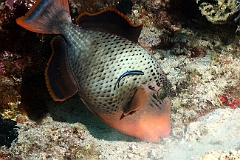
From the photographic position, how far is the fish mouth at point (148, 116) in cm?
268

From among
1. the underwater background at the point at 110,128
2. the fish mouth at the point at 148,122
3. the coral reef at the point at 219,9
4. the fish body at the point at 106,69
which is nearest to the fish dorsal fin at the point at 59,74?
the fish body at the point at 106,69

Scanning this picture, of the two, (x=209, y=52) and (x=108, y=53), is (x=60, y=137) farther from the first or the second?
(x=209, y=52)

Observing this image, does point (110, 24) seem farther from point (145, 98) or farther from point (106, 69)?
point (145, 98)

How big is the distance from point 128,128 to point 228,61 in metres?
1.66

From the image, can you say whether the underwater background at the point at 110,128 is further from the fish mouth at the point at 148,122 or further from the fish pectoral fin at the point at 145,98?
the fish pectoral fin at the point at 145,98

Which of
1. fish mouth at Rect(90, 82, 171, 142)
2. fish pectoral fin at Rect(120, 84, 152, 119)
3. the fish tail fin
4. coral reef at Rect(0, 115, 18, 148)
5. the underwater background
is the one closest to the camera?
fish pectoral fin at Rect(120, 84, 152, 119)

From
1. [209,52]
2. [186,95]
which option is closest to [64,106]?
[186,95]

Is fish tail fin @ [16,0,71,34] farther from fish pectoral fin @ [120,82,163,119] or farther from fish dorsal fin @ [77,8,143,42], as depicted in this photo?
fish pectoral fin @ [120,82,163,119]

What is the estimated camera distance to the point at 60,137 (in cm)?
326

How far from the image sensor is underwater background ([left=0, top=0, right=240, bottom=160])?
3045 mm

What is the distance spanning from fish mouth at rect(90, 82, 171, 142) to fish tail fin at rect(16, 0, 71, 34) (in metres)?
1.11

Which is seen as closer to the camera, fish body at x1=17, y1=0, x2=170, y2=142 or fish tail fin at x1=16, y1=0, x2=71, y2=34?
fish body at x1=17, y1=0, x2=170, y2=142

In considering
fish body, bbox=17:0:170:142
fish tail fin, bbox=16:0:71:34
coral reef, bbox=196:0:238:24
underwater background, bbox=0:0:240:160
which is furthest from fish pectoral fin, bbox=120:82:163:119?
coral reef, bbox=196:0:238:24

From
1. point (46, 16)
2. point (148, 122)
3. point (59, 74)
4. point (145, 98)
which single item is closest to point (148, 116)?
point (148, 122)
